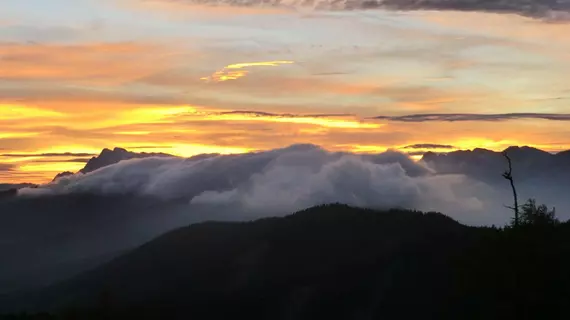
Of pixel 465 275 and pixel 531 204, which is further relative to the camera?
pixel 531 204

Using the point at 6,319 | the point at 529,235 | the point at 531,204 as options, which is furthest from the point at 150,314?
the point at 6,319

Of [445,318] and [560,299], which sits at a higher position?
[560,299]

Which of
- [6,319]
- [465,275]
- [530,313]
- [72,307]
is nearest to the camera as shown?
[530,313]

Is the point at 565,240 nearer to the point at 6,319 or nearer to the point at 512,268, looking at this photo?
the point at 512,268

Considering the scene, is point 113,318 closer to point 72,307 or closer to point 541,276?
point 72,307

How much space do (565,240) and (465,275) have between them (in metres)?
23.2

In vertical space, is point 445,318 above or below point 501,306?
below

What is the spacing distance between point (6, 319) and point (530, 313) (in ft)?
373

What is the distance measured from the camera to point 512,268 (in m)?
60.7

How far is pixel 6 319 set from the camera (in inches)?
5856

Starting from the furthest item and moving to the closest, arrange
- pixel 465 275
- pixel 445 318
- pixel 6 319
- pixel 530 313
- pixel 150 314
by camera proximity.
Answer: pixel 445 318 < pixel 6 319 < pixel 150 314 < pixel 465 275 < pixel 530 313

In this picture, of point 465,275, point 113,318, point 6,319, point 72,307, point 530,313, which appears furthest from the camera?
point 6,319

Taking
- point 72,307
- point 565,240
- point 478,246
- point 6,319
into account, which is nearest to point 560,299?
point 478,246

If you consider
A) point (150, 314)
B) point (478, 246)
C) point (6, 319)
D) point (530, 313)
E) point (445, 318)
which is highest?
point (478, 246)
